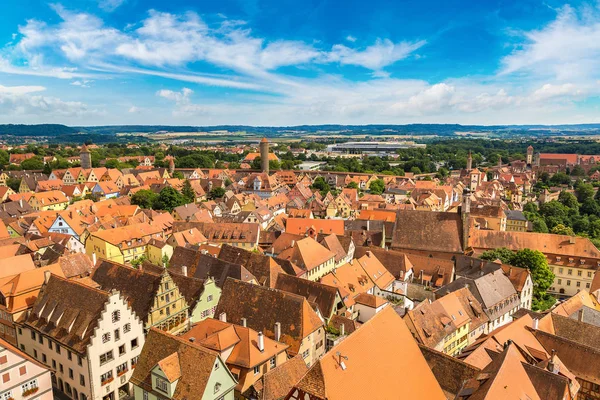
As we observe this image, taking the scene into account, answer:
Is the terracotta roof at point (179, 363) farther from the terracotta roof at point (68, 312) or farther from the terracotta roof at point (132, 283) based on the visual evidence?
the terracotta roof at point (132, 283)

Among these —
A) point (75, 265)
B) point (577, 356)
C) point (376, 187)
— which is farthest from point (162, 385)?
point (376, 187)

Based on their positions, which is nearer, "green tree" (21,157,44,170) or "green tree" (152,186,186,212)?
"green tree" (152,186,186,212)

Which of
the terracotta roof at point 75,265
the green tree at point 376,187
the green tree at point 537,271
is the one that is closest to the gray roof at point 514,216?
the green tree at point 537,271

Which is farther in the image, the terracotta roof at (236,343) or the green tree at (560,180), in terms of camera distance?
the green tree at (560,180)

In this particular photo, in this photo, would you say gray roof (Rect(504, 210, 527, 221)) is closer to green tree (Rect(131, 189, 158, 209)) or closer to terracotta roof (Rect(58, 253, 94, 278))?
green tree (Rect(131, 189, 158, 209))

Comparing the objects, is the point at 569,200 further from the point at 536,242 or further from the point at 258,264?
the point at 258,264

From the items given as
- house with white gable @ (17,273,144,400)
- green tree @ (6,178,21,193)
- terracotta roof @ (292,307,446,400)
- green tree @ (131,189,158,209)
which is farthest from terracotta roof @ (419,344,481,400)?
green tree @ (6,178,21,193)
